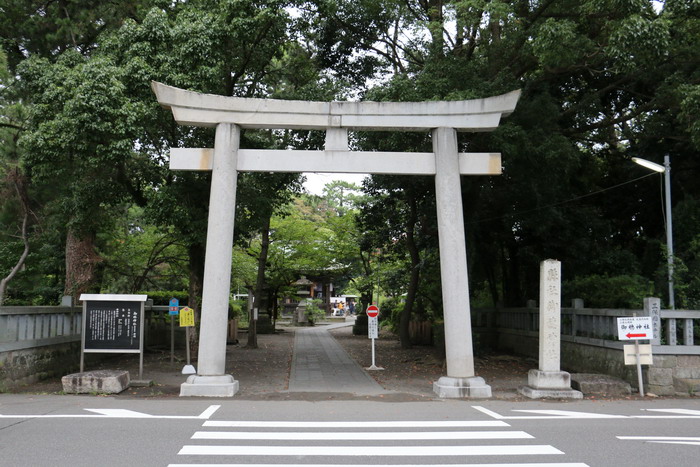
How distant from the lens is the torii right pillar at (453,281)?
36.8ft

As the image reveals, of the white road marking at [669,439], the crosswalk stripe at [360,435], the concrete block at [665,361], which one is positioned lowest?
the crosswalk stripe at [360,435]

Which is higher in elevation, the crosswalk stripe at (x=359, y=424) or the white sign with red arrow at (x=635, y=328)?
the white sign with red arrow at (x=635, y=328)

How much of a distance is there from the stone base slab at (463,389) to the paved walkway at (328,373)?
4.94 feet

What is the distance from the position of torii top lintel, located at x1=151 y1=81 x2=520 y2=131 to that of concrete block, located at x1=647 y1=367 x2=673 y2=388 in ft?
21.3

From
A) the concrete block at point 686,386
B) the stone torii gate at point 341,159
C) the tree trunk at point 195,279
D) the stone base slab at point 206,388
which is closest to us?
the stone base slab at point 206,388

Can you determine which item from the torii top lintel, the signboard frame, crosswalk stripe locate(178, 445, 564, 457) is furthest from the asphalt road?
the torii top lintel

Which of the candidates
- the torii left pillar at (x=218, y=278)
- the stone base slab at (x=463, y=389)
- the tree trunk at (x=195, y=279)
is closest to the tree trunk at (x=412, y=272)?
the tree trunk at (x=195, y=279)

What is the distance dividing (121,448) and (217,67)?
965 centimetres

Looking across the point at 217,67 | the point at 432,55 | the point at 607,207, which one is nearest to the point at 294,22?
the point at 217,67

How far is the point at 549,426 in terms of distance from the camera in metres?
8.28

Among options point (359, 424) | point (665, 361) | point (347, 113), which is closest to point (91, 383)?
point (359, 424)

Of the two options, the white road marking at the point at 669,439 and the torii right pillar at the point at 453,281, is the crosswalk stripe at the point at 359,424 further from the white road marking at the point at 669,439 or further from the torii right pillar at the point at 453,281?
the torii right pillar at the point at 453,281

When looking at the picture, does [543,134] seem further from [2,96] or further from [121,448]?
[2,96]

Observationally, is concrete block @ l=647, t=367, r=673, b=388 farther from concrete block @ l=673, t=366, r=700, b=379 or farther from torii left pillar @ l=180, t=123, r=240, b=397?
torii left pillar @ l=180, t=123, r=240, b=397
